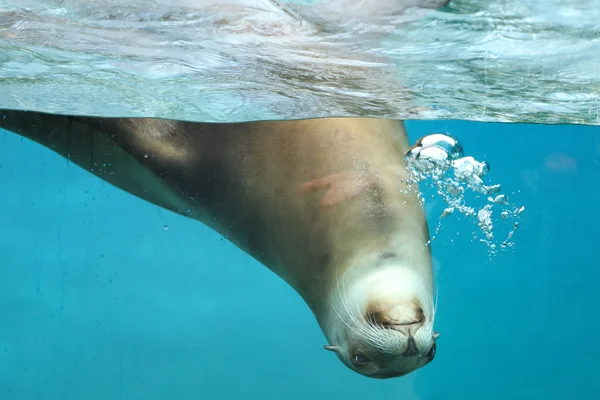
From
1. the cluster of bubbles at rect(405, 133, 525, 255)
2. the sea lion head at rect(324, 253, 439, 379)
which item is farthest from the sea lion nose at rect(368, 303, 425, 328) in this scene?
the cluster of bubbles at rect(405, 133, 525, 255)

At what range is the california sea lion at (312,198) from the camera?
3.53 metres

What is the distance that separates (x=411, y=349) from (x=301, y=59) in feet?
5.70

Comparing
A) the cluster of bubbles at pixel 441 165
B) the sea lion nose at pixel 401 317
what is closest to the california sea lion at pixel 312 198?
the sea lion nose at pixel 401 317

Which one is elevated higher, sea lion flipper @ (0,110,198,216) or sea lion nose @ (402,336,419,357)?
sea lion flipper @ (0,110,198,216)

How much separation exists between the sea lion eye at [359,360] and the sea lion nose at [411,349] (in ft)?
0.95

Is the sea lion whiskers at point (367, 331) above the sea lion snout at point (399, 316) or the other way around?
the other way around

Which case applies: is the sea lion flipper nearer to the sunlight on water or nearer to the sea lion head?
the sunlight on water

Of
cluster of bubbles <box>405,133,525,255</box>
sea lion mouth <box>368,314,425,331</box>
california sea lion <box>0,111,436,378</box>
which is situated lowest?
sea lion mouth <box>368,314,425,331</box>

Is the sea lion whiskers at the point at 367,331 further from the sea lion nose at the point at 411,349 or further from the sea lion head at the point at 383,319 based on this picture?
the sea lion nose at the point at 411,349

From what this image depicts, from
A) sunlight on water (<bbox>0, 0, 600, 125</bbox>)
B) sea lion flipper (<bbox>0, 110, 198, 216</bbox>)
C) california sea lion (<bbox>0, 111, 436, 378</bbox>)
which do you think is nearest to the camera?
sunlight on water (<bbox>0, 0, 600, 125</bbox>)

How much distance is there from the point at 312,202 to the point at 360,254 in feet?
1.78

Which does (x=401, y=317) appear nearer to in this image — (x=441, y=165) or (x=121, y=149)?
(x=121, y=149)

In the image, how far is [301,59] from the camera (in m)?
3.52

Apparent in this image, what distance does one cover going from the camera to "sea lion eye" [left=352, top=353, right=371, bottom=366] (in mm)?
3418
